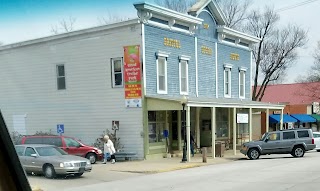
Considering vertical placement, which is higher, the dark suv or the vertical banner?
the vertical banner

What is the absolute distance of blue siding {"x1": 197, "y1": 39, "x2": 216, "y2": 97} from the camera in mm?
26469

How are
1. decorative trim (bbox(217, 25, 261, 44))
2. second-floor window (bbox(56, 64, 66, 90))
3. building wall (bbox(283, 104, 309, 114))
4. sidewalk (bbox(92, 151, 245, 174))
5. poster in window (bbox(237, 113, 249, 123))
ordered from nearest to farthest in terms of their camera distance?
second-floor window (bbox(56, 64, 66, 90)), sidewalk (bbox(92, 151, 245, 174)), poster in window (bbox(237, 113, 249, 123)), decorative trim (bbox(217, 25, 261, 44)), building wall (bbox(283, 104, 309, 114))

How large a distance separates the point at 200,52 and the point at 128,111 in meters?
7.17

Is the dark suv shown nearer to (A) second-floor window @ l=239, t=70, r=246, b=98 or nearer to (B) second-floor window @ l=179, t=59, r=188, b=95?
(B) second-floor window @ l=179, t=59, r=188, b=95

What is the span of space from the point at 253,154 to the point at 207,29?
8873 millimetres

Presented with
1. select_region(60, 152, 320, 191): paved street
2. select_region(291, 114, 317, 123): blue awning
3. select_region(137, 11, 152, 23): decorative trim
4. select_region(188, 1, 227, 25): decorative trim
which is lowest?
select_region(60, 152, 320, 191): paved street

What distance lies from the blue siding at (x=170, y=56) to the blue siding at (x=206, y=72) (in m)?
0.87

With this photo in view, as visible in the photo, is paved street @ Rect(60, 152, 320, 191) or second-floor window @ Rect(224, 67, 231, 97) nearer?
paved street @ Rect(60, 152, 320, 191)

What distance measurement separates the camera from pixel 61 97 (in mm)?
10172

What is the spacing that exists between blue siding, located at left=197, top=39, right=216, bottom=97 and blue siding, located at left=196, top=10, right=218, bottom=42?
344 millimetres

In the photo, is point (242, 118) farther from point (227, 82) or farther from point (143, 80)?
point (143, 80)

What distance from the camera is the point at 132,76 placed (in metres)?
21.8

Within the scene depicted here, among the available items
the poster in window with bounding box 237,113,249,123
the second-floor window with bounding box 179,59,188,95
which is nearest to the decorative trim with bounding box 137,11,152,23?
the second-floor window with bounding box 179,59,188,95

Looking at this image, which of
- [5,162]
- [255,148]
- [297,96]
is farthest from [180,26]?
[297,96]
